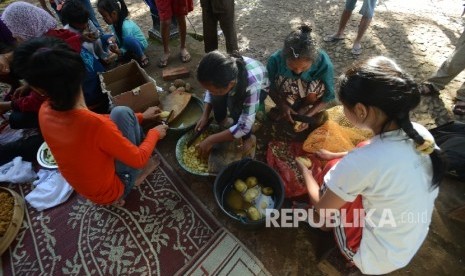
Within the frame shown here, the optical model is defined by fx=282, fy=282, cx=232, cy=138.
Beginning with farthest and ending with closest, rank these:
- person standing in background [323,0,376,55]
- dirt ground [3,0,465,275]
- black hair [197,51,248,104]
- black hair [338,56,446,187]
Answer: person standing in background [323,0,376,55], dirt ground [3,0,465,275], black hair [197,51,248,104], black hair [338,56,446,187]

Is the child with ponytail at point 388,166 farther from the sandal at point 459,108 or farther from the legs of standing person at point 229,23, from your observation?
the legs of standing person at point 229,23

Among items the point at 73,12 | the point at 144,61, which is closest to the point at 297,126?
the point at 144,61

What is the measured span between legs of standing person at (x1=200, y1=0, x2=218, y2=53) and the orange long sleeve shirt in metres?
2.04

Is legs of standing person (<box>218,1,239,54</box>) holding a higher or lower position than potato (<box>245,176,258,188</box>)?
higher

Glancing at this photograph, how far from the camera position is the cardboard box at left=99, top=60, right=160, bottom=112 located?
2.65m

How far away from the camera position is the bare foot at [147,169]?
8.15 feet

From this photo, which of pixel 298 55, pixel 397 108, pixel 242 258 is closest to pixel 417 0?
pixel 298 55

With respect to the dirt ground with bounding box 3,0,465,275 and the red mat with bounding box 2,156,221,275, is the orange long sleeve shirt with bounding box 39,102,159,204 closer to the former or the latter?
the red mat with bounding box 2,156,221,275

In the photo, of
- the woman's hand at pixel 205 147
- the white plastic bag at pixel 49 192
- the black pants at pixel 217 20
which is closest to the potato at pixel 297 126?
the woman's hand at pixel 205 147

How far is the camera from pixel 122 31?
11.8 feet

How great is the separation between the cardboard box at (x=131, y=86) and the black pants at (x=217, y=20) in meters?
1.09

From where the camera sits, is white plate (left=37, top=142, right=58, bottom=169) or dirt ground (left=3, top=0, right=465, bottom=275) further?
white plate (left=37, top=142, right=58, bottom=169)

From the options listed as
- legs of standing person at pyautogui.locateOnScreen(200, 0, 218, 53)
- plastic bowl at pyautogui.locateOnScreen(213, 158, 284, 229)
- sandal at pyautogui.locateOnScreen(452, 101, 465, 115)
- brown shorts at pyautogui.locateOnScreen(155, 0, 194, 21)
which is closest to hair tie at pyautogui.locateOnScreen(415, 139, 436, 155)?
plastic bowl at pyautogui.locateOnScreen(213, 158, 284, 229)

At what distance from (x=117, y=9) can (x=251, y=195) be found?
282cm
